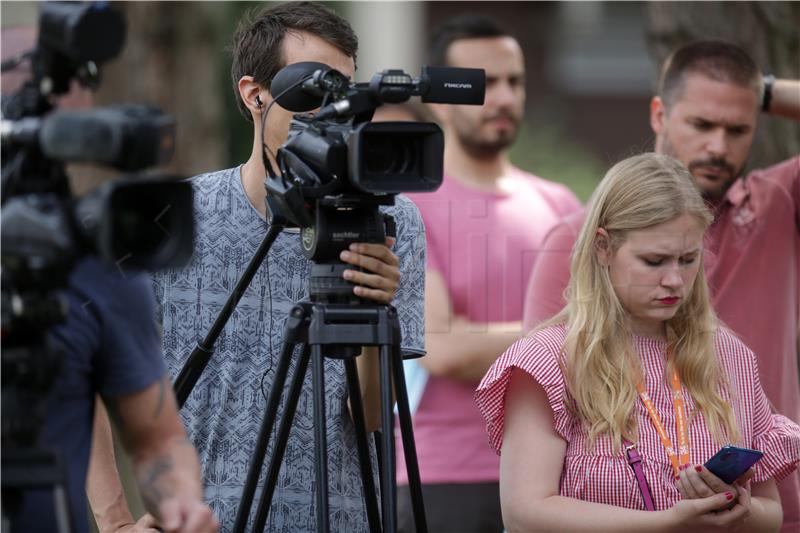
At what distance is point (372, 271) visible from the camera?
2.66 meters

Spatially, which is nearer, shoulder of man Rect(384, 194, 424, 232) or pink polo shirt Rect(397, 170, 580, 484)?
shoulder of man Rect(384, 194, 424, 232)

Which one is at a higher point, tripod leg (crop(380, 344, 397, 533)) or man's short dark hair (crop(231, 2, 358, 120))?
man's short dark hair (crop(231, 2, 358, 120))

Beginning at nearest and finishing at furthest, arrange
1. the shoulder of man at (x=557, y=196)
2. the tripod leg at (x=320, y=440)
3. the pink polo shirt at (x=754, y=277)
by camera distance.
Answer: the tripod leg at (x=320, y=440), the pink polo shirt at (x=754, y=277), the shoulder of man at (x=557, y=196)

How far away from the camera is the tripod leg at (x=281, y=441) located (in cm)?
270

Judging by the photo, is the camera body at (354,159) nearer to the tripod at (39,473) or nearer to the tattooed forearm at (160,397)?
the tattooed forearm at (160,397)

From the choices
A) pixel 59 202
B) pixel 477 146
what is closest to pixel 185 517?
pixel 59 202

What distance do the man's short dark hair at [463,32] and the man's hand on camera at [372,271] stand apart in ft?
8.01

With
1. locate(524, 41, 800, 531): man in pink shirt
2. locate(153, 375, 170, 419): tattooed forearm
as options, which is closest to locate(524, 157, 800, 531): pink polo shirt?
locate(524, 41, 800, 531): man in pink shirt

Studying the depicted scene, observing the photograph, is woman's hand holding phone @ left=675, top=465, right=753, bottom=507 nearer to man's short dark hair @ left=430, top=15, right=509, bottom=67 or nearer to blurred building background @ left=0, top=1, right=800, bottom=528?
blurred building background @ left=0, top=1, right=800, bottom=528

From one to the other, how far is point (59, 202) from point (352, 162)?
0.68m

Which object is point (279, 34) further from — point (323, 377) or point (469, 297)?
point (469, 297)

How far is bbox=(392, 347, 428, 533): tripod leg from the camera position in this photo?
2.68m

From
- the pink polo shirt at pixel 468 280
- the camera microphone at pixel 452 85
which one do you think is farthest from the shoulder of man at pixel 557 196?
the camera microphone at pixel 452 85

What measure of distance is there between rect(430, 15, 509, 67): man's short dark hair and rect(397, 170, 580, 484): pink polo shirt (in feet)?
2.30
